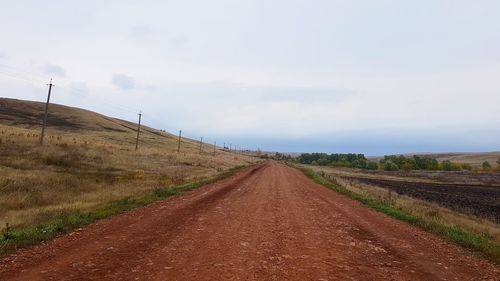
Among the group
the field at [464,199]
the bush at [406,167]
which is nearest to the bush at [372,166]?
the bush at [406,167]

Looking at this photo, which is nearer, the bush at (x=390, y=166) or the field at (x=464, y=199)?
the field at (x=464, y=199)

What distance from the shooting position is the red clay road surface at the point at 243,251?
24.5 feet

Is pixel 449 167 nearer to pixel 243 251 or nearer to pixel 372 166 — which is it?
A: pixel 372 166

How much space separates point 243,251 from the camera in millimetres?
9070

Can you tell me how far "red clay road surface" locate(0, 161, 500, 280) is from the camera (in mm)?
7480

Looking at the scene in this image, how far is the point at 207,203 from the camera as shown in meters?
17.5

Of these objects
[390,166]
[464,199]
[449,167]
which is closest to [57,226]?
[464,199]

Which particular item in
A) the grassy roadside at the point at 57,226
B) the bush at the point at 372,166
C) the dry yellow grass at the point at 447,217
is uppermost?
the bush at the point at 372,166

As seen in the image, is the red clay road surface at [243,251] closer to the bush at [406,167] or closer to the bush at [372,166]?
the bush at [406,167]

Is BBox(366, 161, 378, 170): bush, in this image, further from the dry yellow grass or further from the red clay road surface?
the red clay road surface

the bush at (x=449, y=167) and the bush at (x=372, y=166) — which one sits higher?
the bush at (x=449, y=167)

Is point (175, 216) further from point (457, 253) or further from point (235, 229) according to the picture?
point (457, 253)

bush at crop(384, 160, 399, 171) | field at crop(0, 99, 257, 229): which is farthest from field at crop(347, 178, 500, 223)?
bush at crop(384, 160, 399, 171)

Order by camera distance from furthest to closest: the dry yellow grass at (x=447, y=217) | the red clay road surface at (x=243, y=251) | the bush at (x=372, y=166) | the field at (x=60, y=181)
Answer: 1. the bush at (x=372, y=166)
2. the dry yellow grass at (x=447, y=217)
3. the field at (x=60, y=181)
4. the red clay road surface at (x=243, y=251)
